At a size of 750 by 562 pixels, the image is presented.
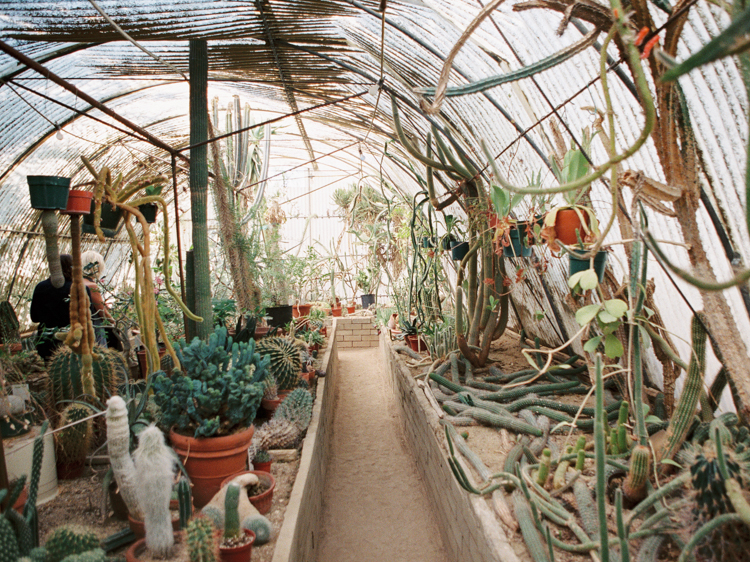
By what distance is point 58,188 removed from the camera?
6.90 ft

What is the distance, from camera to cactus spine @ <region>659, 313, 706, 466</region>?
6.47 ft

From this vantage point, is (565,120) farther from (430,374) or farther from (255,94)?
(255,94)

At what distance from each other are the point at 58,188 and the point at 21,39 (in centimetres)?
230

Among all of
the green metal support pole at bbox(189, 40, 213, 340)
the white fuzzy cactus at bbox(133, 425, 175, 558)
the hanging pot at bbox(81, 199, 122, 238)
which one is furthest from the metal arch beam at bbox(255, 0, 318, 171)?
the white fuzzy cactus at bbox(133, 425, 175, 558)

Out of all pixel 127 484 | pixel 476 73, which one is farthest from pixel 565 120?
pixel 127 484

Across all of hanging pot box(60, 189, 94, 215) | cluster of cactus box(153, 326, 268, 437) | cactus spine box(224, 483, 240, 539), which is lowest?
cactus spine box(224, 483, 240, 539)

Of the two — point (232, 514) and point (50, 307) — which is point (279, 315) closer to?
point (50, 307)

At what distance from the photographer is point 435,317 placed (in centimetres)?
583

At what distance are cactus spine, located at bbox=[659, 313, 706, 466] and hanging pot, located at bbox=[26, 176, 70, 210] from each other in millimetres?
2727

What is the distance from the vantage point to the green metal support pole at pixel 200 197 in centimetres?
334

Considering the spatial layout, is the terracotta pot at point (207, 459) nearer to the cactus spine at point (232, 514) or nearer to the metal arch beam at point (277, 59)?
the cactus spine at point (232, 514)

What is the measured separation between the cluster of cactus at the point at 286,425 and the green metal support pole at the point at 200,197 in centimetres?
77

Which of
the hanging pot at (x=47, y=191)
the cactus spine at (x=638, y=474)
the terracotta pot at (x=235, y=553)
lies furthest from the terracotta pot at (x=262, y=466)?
the cactus spine at (x=638, y=474)

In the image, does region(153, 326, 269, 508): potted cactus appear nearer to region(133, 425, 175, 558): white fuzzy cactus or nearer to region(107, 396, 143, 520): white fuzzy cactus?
region(107, 396, 143, 520): white fuzzy cactus
